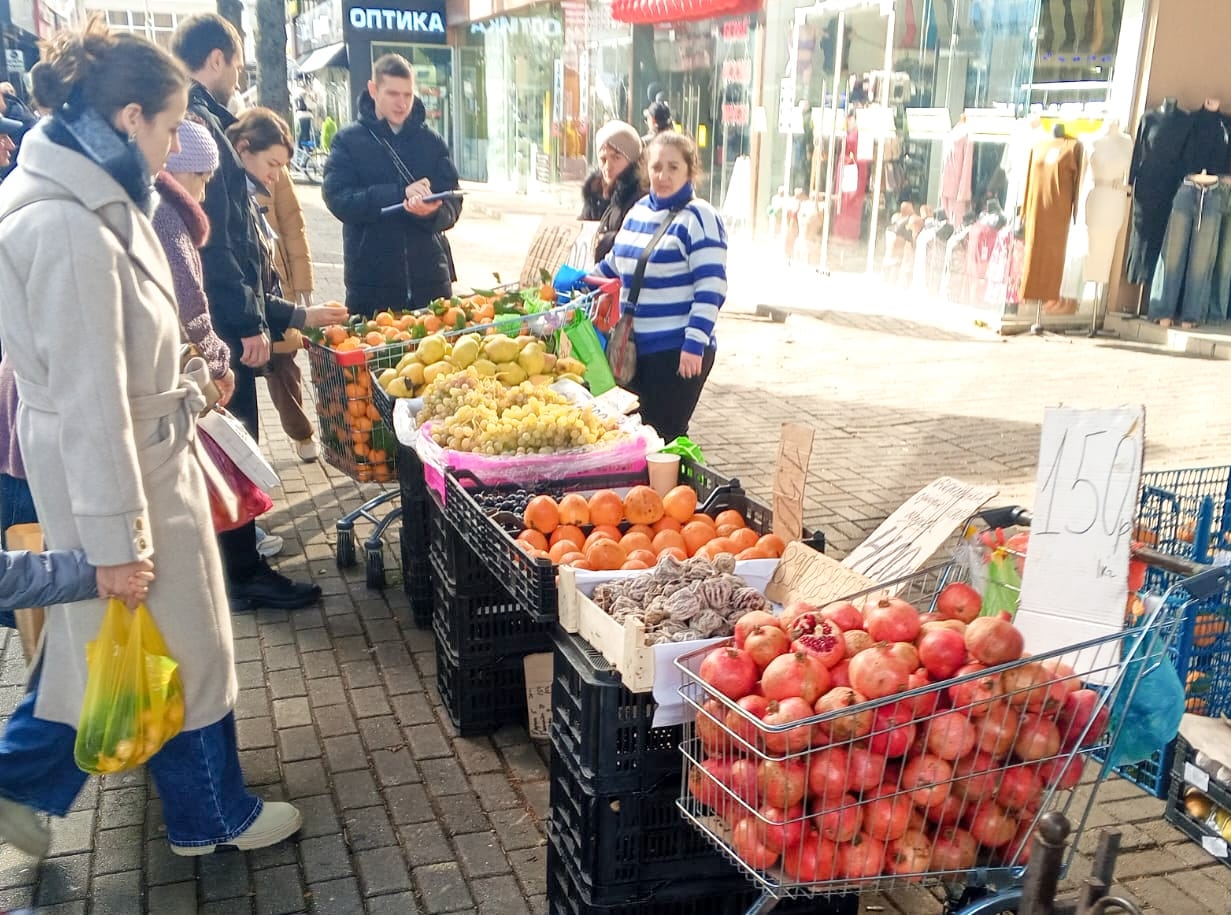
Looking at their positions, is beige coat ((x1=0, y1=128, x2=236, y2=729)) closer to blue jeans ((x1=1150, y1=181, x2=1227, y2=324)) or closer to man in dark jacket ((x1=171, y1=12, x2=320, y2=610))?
man in dark jacket ((x1=171, y1=12, x2=320, y2=610))

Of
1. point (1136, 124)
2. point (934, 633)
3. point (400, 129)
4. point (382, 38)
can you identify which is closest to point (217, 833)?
point (934, 633)

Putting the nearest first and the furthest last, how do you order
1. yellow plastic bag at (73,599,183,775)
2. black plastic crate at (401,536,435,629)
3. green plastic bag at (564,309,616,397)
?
yellow plastic bag at (73,599,183,775)
black plastic crate at (401,536,435,629)
green plastic bag at (564,309,616,397)

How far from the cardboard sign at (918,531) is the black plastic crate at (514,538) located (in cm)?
23

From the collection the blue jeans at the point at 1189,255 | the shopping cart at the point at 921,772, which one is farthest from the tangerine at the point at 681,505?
the blue jeans at the point at 1189,255

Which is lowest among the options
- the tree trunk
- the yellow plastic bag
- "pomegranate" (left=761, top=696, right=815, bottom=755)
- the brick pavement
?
the brick pavement

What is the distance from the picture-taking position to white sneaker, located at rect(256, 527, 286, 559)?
5.64 metres

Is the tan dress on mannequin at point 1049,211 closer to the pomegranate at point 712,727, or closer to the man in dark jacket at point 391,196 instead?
the man in dark jacket at point 391,196

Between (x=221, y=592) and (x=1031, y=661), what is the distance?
213cm

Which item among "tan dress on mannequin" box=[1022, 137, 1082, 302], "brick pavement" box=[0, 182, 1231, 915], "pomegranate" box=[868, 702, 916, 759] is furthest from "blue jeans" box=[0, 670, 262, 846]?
"tan dress on mannequin" box=[1022, 137, 1082, 302]

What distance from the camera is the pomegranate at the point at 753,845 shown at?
2125 millimetres

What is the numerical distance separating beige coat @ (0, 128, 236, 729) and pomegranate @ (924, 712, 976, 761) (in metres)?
1.89

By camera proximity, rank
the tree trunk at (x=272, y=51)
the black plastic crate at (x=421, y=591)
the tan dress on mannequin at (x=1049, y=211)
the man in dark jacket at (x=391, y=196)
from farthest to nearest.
Answer: the tree trunk at (x=272, y=51), the tan dress on mannequin at (x=1049, y=211), the man in dark jacket at (x=391, y=196), the black plastic crate at (x=421, y=591)

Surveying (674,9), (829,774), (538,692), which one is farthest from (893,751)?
(674,9)

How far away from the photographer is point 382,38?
2600 centimetres
